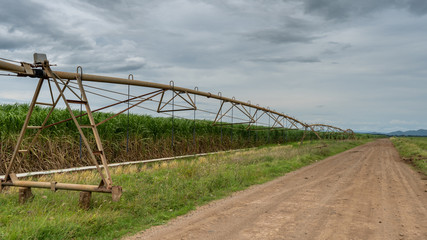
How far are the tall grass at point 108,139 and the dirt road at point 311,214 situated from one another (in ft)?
18.8

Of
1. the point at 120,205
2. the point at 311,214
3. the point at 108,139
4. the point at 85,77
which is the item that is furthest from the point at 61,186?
the point at 108,139

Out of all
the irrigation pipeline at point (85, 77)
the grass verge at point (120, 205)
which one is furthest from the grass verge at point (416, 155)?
the irrigation pipeline at point (85, 77)

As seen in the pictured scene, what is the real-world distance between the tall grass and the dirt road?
5.74m

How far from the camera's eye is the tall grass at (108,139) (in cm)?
1247

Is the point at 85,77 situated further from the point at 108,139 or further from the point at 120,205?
the point at 108,139

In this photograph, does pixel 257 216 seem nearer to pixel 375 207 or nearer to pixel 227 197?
pixel 227 197

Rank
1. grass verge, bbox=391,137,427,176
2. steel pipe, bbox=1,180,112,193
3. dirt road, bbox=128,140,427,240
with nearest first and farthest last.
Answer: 1. dirt road, bbox=128,140,427,240
2. steel pipe, bbox=1,180,112,193
3. grass verge, bbox=391,137,427,176

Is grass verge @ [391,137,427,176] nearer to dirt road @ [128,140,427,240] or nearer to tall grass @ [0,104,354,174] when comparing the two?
dirt road @ [128,140,427,240]

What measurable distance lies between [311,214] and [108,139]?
12.3 meters

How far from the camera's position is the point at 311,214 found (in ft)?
24.0

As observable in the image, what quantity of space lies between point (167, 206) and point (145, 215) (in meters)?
0.81

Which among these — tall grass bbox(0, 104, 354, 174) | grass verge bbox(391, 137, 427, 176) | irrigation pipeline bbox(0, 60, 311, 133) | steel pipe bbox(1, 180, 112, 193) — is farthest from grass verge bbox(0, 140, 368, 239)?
grass verge bbox(391, 137, 427, 176)

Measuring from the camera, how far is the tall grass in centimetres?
1247

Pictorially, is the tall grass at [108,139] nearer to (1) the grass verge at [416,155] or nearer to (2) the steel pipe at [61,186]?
(2) the steel pipe at [61,186]
